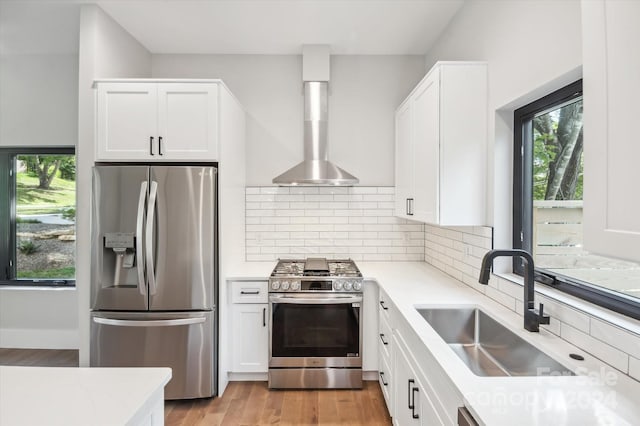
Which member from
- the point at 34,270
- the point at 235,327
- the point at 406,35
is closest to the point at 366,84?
the point at 406,35

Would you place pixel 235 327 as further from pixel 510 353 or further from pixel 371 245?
pixel 510 353

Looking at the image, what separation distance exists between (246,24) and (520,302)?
113 inches

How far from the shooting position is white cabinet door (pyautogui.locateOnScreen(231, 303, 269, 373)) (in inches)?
114

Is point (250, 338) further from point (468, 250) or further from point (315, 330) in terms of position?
point (468, 250)

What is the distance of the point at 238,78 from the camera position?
3.56m

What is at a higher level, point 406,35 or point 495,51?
point 406,35

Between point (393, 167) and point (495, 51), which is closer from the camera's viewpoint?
point (495, 51)

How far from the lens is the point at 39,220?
3.77 metres

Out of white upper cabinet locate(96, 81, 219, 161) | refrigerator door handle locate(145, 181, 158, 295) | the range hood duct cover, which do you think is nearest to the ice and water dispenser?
refrigerator door handle locate(145, 181, 158, 295)

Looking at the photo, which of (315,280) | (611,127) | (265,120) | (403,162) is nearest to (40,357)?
(315,280)

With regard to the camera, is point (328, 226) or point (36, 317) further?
point (36, 317)

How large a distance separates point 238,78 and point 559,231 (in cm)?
307

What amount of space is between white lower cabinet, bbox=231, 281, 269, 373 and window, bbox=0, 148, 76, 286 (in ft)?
7.07

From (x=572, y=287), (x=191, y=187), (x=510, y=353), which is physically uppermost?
(x=191, y=187)
